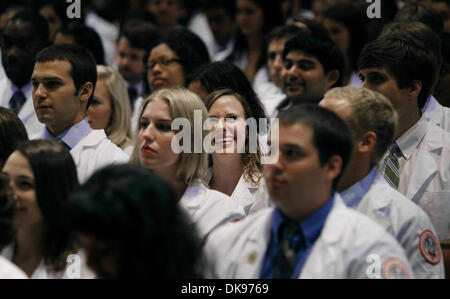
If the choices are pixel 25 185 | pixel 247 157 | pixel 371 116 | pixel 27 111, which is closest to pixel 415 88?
pixel 371 116

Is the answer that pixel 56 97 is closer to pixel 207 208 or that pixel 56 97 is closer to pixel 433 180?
pixel 207 208

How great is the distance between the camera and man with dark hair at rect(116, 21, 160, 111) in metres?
6.43

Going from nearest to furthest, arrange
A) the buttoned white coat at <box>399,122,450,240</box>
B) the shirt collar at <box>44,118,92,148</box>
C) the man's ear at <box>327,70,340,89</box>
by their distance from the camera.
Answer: the buttoned white coat at <box>399,122,450,240</box> < the shirt collar at <box>44,118,92,148</box> < the man's ear at <box>327,70,340,89</box>

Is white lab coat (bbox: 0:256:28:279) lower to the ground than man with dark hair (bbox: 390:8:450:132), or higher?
lower

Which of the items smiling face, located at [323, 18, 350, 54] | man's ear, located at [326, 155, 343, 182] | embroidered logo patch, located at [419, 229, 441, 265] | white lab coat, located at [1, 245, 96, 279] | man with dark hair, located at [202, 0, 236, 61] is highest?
man with dark hair, located at [202, 0, 236, 61]

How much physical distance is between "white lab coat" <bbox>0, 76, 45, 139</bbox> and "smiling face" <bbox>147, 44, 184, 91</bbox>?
0.87 meters

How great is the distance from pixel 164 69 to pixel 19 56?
1.15 metres

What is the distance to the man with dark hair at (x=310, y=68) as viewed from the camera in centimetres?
493

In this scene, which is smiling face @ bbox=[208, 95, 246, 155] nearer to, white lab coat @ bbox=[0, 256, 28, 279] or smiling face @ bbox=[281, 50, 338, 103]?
smiling face @ bbox=[281, 50, 338, 103]

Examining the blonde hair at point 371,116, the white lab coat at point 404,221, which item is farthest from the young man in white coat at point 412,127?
the white lab coat at point 404,221

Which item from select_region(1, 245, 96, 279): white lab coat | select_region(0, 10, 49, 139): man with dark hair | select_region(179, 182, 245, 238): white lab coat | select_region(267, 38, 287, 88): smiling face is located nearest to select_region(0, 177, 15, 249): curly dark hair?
select_region(1, 245, 96, 279): white lab coat

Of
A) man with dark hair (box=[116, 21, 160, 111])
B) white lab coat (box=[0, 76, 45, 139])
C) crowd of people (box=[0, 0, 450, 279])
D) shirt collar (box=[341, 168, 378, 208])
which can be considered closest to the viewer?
crowd of people (box=[0, 0, 450, 279])

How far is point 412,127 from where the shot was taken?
12.9 feet

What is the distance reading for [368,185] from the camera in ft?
10.5
